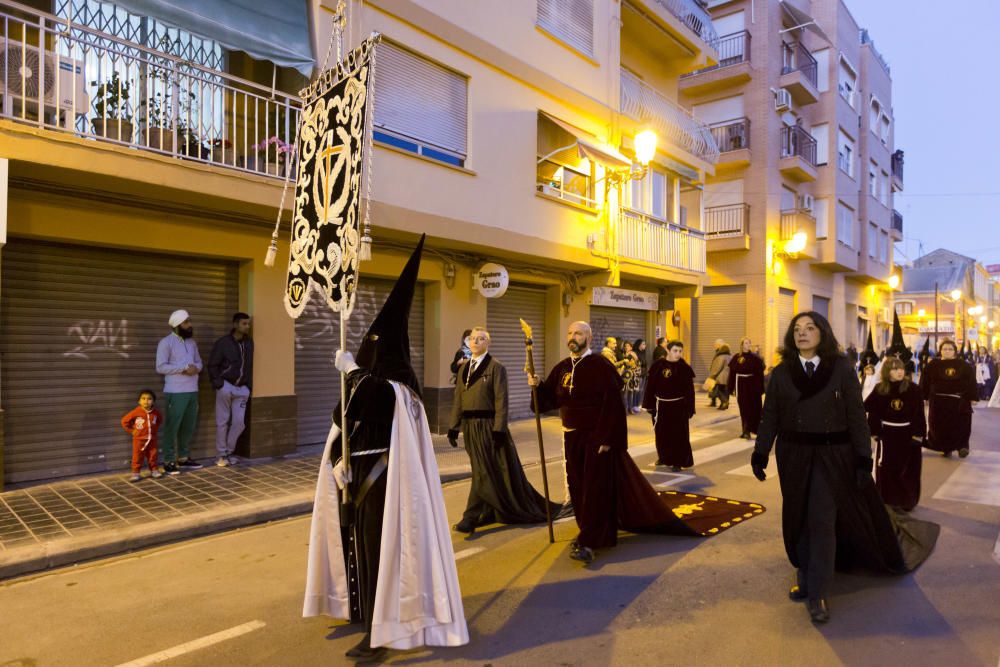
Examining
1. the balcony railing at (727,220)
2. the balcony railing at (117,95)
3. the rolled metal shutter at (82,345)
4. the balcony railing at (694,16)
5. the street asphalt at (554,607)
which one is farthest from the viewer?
the balcony railing at (727,220)

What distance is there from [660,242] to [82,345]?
42.1 ft

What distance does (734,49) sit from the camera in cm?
2341

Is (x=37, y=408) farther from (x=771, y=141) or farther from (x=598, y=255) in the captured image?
(x=771, y=141)

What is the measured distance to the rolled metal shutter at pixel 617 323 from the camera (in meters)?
16.8

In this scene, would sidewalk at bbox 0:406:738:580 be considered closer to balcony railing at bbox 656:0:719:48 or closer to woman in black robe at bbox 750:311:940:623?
woman in black robe at bbox 750:311:940:623

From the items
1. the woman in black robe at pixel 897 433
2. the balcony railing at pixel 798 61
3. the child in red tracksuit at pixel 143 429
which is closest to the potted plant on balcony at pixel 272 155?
the child in red tracksuit at pixel 143 429

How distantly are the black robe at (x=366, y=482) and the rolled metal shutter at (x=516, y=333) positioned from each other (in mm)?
9661

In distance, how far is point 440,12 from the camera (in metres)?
11.1

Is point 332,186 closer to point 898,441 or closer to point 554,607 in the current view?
point 554,607

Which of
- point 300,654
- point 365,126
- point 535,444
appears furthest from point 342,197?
point 535,444

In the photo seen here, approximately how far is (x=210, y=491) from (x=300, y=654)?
421 cm

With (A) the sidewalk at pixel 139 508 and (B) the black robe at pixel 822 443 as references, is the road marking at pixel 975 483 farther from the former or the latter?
(A) the sidewalk at pixel 139 508

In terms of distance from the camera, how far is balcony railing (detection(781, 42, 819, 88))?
2431cm

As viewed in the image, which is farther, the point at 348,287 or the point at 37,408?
the point at 37,408
